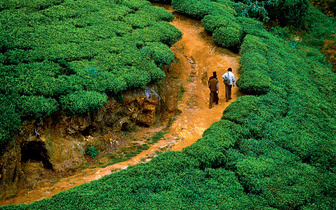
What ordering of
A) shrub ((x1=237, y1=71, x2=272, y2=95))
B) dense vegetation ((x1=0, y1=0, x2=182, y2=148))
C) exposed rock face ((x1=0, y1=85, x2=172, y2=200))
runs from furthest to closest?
shrub ((x1=237, y1=71, x2=272, y2=95)), dense vegetation ((x1=0, y1=0, x2=182, y2=148)), exposed rock face ((x1=0, y1=85, x2=172, y2=200))

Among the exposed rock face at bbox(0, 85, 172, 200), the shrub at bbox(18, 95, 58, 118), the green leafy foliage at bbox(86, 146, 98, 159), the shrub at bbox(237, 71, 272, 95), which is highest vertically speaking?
the shrub at bbox(237, 71, 272, 95)

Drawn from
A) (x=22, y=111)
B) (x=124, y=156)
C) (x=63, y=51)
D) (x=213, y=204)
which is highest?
(x=63, y=51)

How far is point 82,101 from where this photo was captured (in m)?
10.8

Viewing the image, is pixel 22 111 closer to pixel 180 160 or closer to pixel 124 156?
pixel 124 156

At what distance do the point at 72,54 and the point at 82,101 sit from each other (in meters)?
2.88

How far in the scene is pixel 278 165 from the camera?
10.7 metres

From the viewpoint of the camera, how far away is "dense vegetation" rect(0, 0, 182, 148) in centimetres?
1045

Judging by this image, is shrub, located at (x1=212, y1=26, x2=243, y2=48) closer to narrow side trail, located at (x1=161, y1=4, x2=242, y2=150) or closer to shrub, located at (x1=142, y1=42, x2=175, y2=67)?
narrow side trail, located at (x1=161, y1=4, x2=242, y2=150)

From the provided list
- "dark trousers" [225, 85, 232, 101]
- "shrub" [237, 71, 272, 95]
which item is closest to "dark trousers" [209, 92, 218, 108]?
"dark trousers" [225, 85, 232, 101]

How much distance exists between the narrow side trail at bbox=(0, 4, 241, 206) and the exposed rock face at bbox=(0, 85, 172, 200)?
573 mm

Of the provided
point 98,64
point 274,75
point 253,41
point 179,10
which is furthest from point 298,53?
point 98,64

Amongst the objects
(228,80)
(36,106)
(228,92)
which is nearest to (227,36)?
(228,80)

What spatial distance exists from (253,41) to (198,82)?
14.4 feet

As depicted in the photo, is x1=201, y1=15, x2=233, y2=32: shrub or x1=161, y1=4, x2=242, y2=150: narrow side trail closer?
x1=161, y1=4, x2=242, y2=150: narrow side trail
